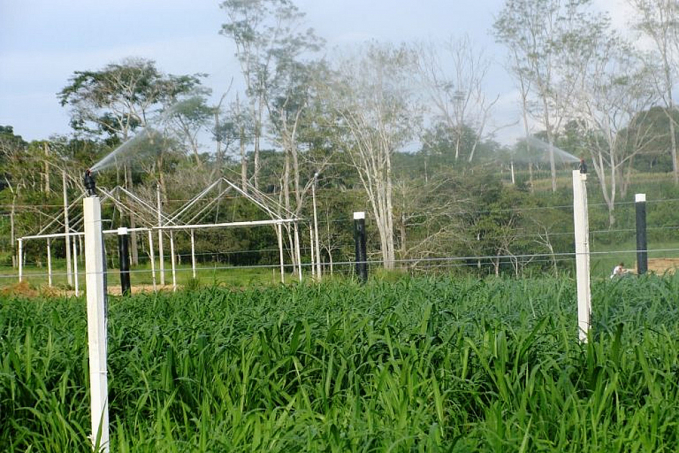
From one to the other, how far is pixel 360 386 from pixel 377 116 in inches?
296

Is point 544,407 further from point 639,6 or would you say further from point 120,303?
point 639,6

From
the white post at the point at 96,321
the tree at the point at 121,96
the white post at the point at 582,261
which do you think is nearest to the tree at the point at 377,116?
the tree at the point at 121,96

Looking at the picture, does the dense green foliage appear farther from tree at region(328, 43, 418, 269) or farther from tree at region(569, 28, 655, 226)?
tree at region(569, 28, 655, 226)

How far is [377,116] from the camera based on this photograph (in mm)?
10133

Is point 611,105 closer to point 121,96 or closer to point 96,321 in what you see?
point 121,96

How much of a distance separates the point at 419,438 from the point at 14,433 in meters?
1.39

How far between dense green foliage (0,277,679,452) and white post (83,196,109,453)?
8 cm

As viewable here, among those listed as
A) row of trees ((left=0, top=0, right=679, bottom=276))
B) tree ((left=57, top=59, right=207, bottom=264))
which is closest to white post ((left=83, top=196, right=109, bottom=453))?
row of trees ((left=0, top=0, right=679, bottom=276))

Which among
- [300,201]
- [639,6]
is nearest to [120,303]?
[300,201]

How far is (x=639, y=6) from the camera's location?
10641 mm

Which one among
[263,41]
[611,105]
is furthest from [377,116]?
[611,105]

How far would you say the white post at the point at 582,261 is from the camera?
3.24 m

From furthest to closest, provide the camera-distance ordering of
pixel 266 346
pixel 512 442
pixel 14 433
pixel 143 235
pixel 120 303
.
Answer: pixel 143 235
pixel 120 303
pixel 266 346
pixel 14 433
pixel 512 442

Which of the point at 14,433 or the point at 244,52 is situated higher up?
the point at 244,52
